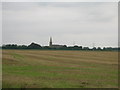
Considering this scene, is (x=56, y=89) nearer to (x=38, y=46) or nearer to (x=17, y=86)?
(x=17, y=86)

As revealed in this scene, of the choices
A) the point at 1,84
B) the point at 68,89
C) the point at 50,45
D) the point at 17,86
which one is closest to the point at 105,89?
the point at 68,89

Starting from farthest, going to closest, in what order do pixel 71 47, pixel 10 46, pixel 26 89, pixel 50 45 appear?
pixel 50 45, pixel 71 47, pixel 10 46, pixel 26 89

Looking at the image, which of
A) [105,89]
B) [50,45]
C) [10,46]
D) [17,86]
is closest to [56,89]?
[17,86]

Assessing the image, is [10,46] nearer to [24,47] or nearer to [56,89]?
[24,47]

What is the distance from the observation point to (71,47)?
425ft

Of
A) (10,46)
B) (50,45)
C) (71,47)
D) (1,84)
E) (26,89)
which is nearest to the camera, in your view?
(26,89)

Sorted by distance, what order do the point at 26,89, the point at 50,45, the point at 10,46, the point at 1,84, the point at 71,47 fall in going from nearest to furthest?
the point at 26,89 < the point at 1,84 < the point at 10,46 < the point at 71,47 < the point at 50,45

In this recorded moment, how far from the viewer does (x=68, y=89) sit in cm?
1330

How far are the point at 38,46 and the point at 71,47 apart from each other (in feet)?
51.8

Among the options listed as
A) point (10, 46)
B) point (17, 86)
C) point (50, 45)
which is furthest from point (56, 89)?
point (50, 45)

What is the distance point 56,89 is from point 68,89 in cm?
66

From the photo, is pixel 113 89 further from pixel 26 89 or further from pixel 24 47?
pixel 24 47

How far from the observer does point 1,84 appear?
556 inches

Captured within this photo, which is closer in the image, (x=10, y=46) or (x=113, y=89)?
(x=113, y=89)
